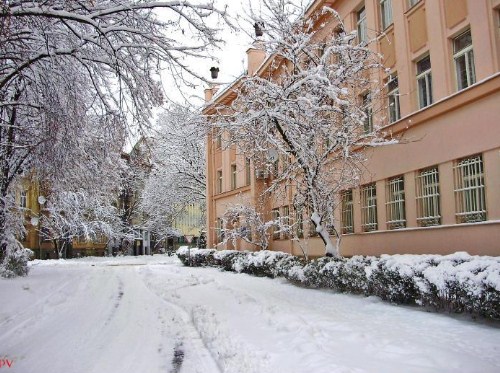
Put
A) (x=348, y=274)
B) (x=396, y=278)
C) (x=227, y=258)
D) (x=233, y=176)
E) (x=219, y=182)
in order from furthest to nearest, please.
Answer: (x=219, y=182), (x=233, y=176), (x=227, y=258), (x=348, y=274), (x=396, y=278)

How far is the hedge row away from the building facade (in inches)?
109

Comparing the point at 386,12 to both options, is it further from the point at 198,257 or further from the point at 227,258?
the point at 198,257

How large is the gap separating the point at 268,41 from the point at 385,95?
4245 millimetres

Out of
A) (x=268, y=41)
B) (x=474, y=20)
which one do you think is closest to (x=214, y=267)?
(x=268, y=41)

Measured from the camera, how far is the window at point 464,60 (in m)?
12.2

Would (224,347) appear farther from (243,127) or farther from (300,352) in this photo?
(243,127)

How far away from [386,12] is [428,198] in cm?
667

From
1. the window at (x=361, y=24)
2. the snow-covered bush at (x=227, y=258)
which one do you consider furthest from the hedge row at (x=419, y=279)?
the window at (x=361, y=24)

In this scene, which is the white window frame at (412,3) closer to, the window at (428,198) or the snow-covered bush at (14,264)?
the window at (428,198)

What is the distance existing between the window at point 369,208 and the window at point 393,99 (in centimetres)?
235

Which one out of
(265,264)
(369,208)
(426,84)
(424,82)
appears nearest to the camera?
(426,84)

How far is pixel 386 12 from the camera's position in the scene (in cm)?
1612

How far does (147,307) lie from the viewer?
423 inches
